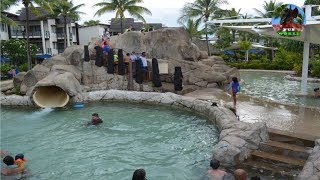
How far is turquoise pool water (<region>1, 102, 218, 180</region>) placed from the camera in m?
8.44

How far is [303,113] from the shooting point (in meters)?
11.7

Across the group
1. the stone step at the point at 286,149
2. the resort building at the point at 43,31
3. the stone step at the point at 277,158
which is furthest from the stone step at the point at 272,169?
the resort building at the point at 43,31

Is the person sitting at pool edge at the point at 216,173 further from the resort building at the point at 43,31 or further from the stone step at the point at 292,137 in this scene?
the resort building at the point at 43,31

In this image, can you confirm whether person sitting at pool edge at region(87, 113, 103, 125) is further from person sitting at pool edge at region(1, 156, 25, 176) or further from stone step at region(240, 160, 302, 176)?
stone step at region(240, 160, 302, 176)

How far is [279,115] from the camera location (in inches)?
461

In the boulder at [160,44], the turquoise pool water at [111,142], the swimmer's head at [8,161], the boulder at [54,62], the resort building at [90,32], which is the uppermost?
the resort building at [90,32]

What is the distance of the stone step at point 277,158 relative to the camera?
7941mm

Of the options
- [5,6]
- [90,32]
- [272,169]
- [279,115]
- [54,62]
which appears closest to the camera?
[272,169]

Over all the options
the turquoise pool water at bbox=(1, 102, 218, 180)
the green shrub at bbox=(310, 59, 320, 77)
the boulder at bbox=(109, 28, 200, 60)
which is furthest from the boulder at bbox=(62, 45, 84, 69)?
the green shrub at bbox=(310, 59, 320, 77)

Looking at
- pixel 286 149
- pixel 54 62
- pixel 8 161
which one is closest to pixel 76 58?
pixel 54 62

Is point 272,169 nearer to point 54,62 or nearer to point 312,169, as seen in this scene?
point 312,169

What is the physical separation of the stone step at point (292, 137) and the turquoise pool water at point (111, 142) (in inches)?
74.8

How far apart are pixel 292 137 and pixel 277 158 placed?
98cm

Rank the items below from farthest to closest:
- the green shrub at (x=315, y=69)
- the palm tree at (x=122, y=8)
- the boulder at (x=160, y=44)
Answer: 1. the palm tree at (x=122, y=8)
2. the green shrub at (x=315, y=69)
3. the boulder at (x=160, y=44)
